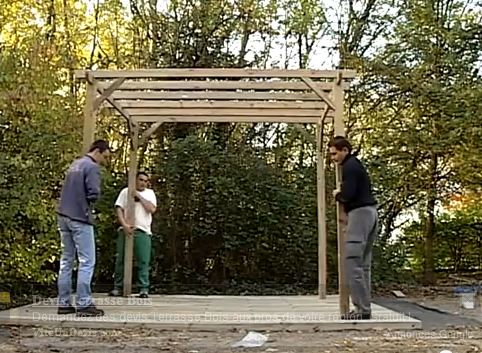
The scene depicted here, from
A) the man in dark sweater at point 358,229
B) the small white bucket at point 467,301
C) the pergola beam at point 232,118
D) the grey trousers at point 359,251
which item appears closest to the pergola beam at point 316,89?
the man in dark sweater at point 358,229

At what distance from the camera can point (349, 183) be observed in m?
5.94

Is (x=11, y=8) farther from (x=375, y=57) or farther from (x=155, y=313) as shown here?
(x=155, y=313)

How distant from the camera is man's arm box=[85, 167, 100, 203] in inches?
234

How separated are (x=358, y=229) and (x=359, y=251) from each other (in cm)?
17

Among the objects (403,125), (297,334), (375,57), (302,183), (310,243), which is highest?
(375,57)

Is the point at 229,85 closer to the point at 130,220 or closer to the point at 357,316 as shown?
the point at 130,220

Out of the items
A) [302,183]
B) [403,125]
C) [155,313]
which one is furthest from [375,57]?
[155,313]

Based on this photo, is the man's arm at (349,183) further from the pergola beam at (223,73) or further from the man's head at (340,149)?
the pergola beam at (223,73)

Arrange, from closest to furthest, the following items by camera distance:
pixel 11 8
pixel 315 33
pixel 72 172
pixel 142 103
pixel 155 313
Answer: pixel 72 172
pixel 155 313
pixel 142 103
pixel 11 8
pixel 315 33

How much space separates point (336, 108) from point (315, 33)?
6.07 metres

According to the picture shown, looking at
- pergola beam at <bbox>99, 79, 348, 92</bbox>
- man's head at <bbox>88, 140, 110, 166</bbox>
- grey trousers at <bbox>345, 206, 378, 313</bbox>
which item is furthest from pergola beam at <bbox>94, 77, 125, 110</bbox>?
grey trousers at <bbox>345, 206, 378, 313</bbox>

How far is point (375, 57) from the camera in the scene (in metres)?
11.3

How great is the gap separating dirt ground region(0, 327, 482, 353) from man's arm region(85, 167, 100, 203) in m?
1.02

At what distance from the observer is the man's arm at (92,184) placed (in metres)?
5.93
